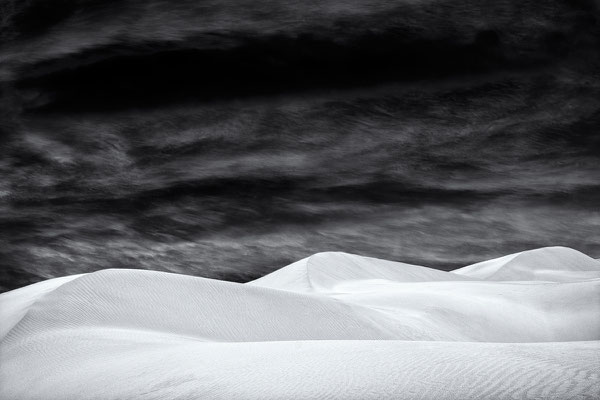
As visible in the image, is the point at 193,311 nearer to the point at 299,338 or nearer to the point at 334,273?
the point at 299,338

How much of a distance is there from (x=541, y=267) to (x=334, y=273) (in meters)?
1.02

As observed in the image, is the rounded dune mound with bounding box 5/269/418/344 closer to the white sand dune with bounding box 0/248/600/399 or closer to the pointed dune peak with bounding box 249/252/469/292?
the white sand dune with bounding box 0/248/600/399

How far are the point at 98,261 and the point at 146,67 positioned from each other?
0.91 meters

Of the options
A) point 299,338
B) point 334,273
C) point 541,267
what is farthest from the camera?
point 541,267

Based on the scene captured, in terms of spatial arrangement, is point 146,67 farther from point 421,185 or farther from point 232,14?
point 421,185

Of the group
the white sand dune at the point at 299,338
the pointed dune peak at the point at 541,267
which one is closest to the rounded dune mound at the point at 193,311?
the white sand dune at the point at 299,338

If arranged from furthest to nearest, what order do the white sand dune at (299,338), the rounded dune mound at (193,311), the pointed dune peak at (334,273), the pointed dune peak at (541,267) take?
the pointed dune peak at (541,267), the pointed dune peak at (334,273), the rounded dune mound at (193,311), the white sand dune at (299,338)

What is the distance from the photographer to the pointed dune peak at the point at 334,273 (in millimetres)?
2197

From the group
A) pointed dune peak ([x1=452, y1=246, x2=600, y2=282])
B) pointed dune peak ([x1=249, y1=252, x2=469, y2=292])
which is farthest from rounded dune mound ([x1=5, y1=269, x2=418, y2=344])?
pointed dune peak ([x1=452, y1=246, x2=600, y2=282])

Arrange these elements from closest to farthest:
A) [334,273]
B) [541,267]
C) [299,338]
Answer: [299,338], [334,273], [541,267]

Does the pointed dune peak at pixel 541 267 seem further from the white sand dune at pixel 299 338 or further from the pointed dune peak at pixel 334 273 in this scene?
the white sand dune at pixel 299 338

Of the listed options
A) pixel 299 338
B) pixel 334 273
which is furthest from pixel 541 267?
pixel 299 338

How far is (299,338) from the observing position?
1.30 m

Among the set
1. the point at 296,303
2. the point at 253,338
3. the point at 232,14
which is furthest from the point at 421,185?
the point at 253,338
